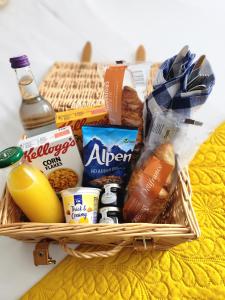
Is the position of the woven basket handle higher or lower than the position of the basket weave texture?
lower

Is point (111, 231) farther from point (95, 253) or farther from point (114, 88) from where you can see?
point (114, 88)

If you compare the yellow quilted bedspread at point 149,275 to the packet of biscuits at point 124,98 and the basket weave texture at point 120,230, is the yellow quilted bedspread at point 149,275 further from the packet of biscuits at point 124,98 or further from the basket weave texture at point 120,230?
the packet of biscuits at point 124,98

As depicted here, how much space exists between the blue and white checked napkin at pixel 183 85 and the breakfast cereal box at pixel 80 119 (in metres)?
0.16

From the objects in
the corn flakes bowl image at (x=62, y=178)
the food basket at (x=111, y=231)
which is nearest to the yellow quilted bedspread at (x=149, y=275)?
the food basket at (x=111, y=231)

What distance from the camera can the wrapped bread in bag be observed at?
0.70 meters

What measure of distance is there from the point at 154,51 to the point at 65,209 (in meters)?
0.76

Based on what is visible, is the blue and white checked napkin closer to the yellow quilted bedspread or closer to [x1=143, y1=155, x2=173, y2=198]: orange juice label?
[x1=143, y1=155, x2=173, y2=198]: orange juice label

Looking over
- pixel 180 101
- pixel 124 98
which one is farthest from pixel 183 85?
pixel 124 98

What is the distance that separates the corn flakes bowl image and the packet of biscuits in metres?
0.16

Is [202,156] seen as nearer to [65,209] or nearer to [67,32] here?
[65,209]

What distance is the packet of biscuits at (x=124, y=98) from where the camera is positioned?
0.77 meters

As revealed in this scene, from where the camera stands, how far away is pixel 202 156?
2.98ft

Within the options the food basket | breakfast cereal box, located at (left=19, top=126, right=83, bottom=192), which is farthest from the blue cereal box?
the food basket

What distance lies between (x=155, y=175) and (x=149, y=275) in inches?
8.6
